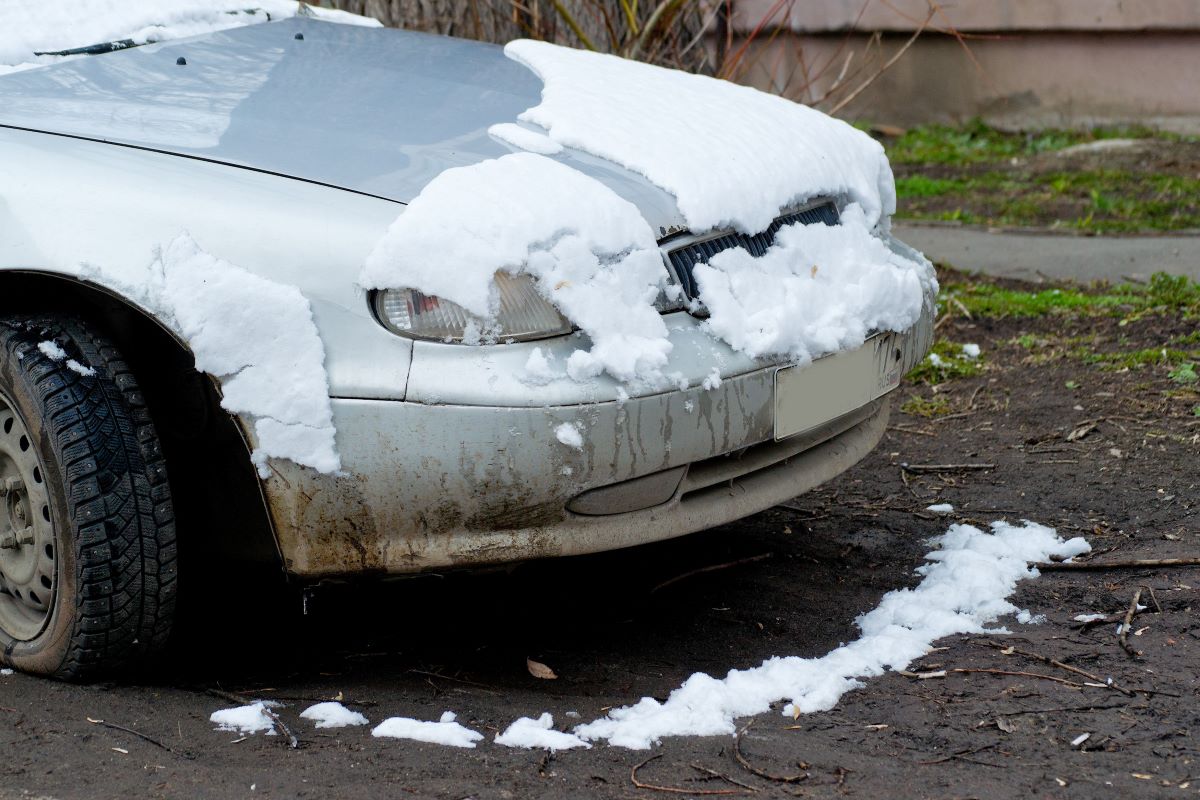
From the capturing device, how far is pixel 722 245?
9.20 feet

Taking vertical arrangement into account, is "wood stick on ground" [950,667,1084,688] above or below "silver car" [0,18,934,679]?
below

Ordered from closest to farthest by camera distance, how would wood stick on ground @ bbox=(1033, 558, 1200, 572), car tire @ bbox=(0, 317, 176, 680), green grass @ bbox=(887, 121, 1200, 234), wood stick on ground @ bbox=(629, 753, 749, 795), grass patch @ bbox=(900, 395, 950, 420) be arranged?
wood stick on ground @ bbox=(629, 753, 749, 795) → car tire @ bbox=(0, 317, 176, 680) → wood stick on ground @ bbox=(1033, 558, 1200, 572) → grass patch @ bbox=(900, 395, 950, 420) → green grass @ bbox=(887, 121, 1200, 234)

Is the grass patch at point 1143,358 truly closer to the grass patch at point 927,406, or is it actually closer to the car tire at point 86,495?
the grass patch at point 927,406

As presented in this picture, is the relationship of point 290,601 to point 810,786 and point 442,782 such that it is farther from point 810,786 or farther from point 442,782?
point 810,786

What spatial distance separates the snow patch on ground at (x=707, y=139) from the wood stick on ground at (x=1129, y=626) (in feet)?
3.50

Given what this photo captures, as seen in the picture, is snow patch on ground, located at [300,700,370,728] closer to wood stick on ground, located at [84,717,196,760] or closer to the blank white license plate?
wood stick on ground, located at [84,717,196,760]

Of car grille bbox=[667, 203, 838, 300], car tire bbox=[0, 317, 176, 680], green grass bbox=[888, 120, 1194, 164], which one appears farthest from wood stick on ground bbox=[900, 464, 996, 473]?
green grass bbox=[888, 120, 1194, 164]

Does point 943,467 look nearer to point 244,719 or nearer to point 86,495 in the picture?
point 244,719

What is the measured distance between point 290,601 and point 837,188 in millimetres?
1669

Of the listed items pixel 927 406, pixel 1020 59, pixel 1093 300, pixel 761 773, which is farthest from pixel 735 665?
pixel 1020 59

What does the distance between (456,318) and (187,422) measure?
2.22ft

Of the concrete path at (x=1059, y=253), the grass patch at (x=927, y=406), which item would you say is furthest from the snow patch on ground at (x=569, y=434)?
the concrete path at (x=1059, y=253)

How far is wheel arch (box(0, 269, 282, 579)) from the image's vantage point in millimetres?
2662

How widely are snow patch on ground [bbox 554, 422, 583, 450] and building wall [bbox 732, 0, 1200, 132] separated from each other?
21.5 feet
